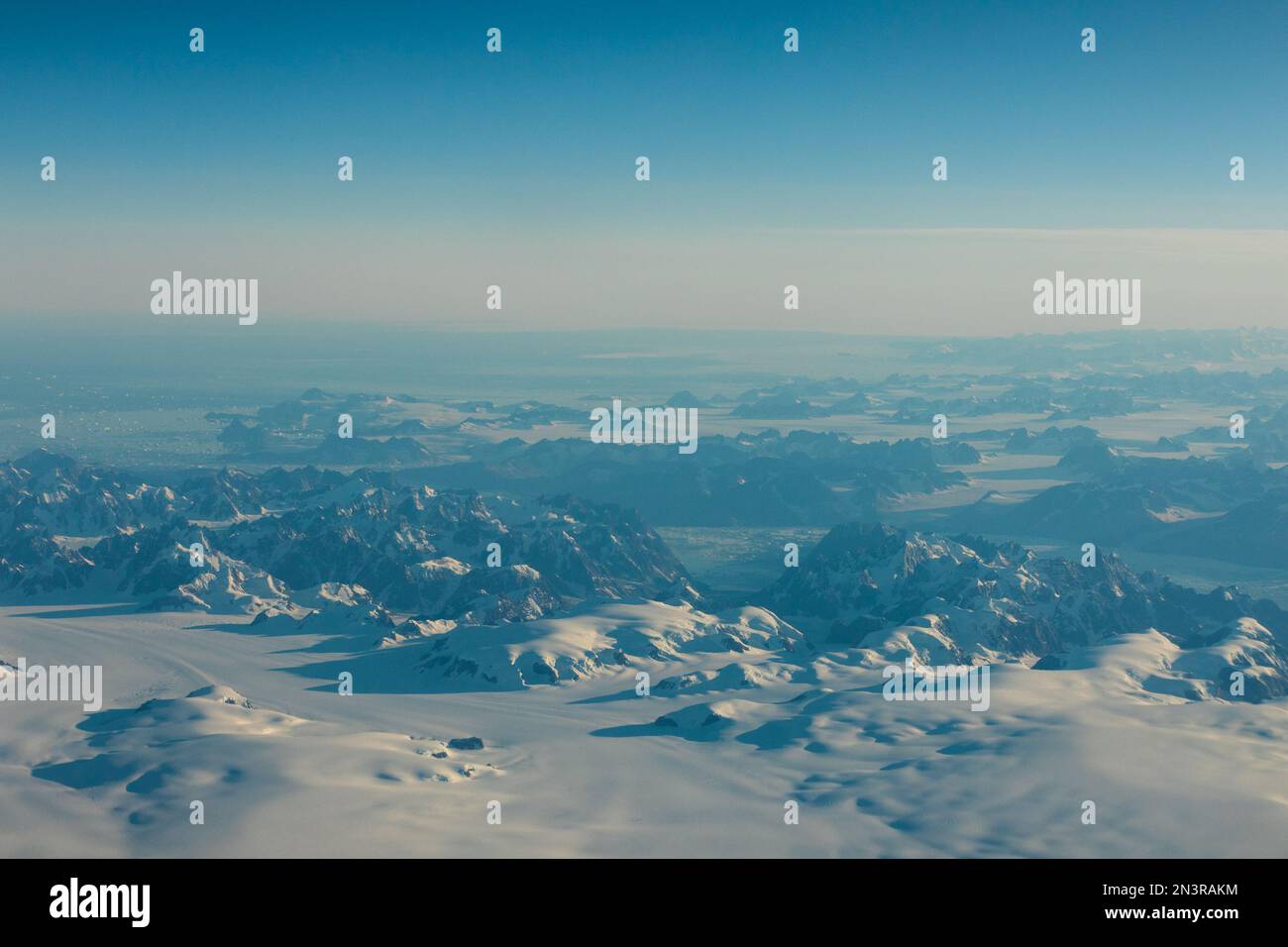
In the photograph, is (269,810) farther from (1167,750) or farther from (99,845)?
(1167,750)

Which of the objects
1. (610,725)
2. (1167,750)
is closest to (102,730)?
(610,725)

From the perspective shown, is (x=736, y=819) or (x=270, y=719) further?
(x=270, y=719)

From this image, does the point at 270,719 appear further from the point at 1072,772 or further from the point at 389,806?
the point at 1072,772

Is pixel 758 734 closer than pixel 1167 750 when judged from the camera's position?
No

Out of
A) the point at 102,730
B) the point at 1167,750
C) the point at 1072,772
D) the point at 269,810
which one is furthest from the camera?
the point at 102,730

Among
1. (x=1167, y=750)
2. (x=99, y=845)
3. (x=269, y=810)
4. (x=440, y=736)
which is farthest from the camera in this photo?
(x=440, y=736)

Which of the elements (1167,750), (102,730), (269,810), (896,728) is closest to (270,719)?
(102,730)

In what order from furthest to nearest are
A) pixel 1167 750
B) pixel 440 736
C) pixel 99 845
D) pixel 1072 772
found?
1. pixel 440 736
2. pixel 1167 750
3. pixel 1072 772
4. pixel 99 845

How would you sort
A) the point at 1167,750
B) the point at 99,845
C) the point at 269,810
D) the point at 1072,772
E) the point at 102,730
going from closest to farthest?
the point at 99,845 → the point at 269,810 → the point at 1072,772 → the point at 1167,750 → the point at 102,730
